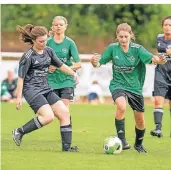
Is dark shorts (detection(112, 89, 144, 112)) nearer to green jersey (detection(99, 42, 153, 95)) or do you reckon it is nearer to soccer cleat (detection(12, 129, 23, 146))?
green jersey (detection(99, 42, 153, 95))

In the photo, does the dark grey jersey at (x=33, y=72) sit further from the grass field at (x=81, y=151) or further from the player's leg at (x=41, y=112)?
the grass field at (x=81, y=151)

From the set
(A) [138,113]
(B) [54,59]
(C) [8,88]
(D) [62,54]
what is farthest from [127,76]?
(C) [8,88]

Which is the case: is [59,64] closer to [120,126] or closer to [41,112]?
[41,112]

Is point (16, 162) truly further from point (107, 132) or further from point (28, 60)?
point (107, 132)

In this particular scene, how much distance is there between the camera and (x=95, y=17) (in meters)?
40.0

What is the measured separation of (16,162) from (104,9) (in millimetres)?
30884

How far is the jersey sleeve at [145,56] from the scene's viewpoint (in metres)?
11.4

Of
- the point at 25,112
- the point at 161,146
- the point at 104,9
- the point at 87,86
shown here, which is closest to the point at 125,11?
the point at 104,9

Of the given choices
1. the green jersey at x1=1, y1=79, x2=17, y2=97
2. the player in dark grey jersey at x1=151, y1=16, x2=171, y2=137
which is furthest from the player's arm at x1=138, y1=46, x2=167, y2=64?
the green jersey at x1=1, y1=79, x2=17, y2=97

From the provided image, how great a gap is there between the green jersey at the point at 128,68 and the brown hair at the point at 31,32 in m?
1.20

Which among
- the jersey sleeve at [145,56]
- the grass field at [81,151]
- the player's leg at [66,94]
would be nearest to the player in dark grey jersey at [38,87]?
the grass field at [81,151]

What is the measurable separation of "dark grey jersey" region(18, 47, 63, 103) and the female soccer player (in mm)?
1704

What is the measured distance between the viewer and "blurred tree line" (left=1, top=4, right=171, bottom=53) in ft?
127

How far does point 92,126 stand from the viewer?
16.2m
